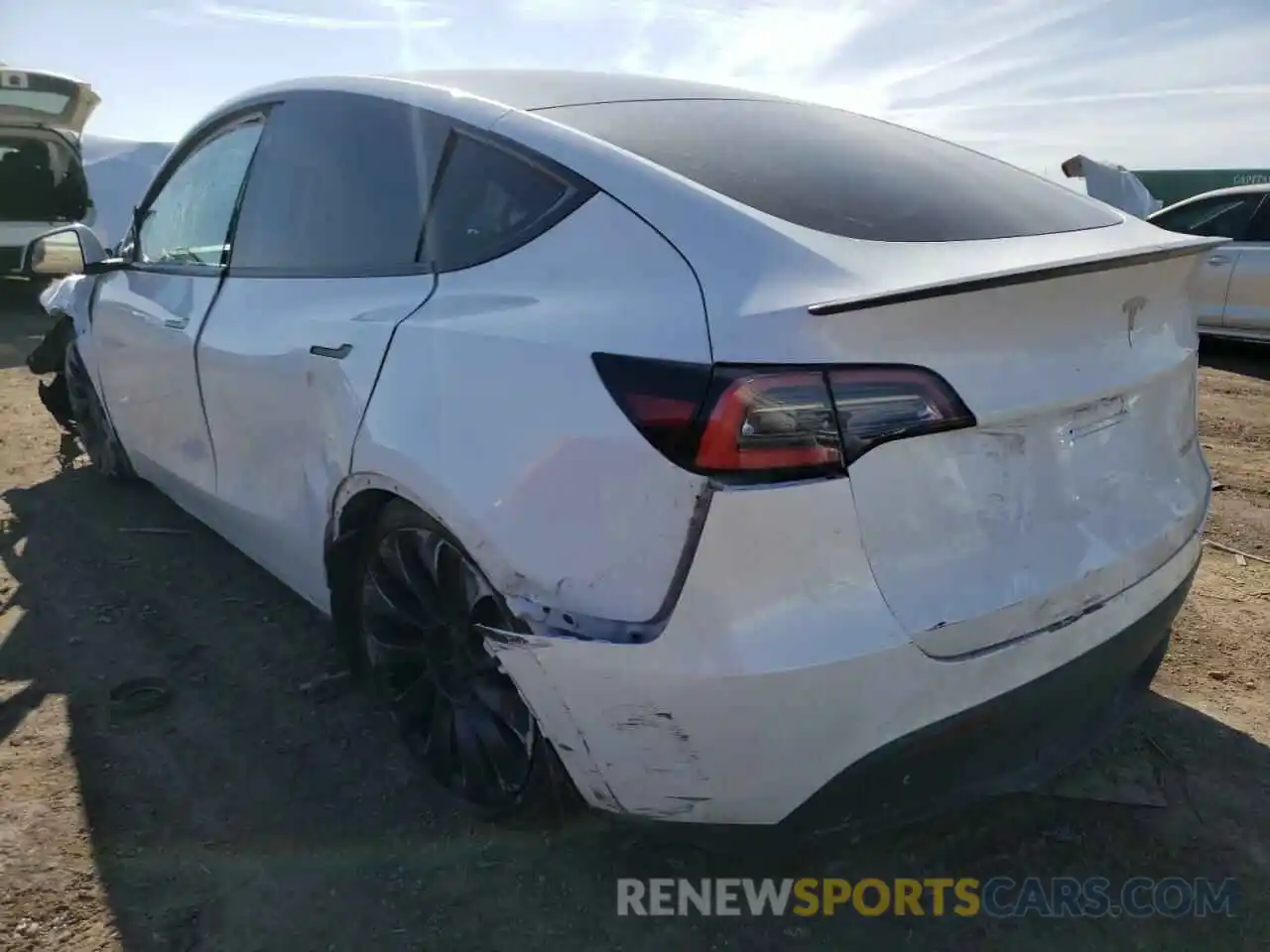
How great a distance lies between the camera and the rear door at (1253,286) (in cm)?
826

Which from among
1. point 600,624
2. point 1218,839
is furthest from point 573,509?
point 1218,839

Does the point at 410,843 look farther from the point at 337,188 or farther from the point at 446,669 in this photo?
the point at 337,188

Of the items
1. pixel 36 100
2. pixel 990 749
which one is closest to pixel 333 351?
pixel 990 749

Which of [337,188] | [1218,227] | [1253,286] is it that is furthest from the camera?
[1218,227]

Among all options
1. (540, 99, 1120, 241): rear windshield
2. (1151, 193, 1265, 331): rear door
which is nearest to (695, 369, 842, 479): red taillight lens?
(540, 99, 1120, 241): rear windshield

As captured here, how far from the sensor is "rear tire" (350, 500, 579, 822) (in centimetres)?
204

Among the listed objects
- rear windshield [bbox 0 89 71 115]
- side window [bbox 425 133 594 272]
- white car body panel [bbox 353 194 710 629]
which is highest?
rear windshield [bbox 0 89 71 115]

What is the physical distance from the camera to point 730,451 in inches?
62.3

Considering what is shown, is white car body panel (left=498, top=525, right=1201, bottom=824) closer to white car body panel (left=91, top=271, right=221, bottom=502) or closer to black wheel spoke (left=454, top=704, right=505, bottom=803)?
black wheel spoke (left=454, top=704, right=505, bottom=803)

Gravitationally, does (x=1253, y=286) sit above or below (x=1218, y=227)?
below

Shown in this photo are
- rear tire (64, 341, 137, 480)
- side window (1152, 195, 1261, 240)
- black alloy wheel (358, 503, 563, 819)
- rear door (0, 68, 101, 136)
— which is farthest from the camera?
rear door (0, 68, 101, 136)

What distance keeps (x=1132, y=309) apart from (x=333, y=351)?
1730 mm

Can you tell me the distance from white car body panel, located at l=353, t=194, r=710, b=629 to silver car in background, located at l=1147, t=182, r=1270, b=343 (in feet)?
25.2

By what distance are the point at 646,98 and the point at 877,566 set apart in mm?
1451
